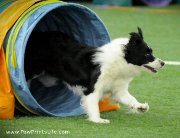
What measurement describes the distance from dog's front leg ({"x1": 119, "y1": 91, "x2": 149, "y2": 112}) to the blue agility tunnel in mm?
491

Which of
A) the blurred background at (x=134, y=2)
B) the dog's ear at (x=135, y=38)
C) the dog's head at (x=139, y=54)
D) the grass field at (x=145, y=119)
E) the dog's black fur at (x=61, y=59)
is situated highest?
the dog's ear at (x=135, y=38)

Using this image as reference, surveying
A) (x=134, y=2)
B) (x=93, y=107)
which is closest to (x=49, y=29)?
(x=93, y=107)

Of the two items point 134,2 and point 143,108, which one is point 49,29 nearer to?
point 143,108

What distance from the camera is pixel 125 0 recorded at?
1602cm

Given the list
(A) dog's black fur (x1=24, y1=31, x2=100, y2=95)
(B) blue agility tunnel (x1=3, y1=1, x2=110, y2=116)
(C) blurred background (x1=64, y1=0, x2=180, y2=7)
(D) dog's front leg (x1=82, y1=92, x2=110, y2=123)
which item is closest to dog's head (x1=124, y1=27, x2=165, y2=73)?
(A) dog's black fur (x1=24, y1=31, x2=100, y2=95)

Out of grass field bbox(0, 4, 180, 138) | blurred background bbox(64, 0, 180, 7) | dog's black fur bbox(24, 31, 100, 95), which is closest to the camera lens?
grass field bbox(0, 4, 180, 138)

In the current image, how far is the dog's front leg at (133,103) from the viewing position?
243 inches

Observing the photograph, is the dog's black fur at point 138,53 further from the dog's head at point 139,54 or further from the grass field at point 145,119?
the grass field at point 145,119

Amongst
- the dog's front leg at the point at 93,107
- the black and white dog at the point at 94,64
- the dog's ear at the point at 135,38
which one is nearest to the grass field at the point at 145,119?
the dog's front leg at the point at 93,107

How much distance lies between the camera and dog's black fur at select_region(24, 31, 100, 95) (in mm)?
6297

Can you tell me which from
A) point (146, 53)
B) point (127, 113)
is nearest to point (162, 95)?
point (127, 113)

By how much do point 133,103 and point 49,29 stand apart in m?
1.77

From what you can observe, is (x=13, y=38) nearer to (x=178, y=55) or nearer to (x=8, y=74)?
(x=8, y=74)

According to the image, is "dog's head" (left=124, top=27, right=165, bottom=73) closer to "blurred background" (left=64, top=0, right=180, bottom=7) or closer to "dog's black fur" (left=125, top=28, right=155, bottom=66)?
"dog's black fur" (left=125, top=28, right=155, bottom=66)
